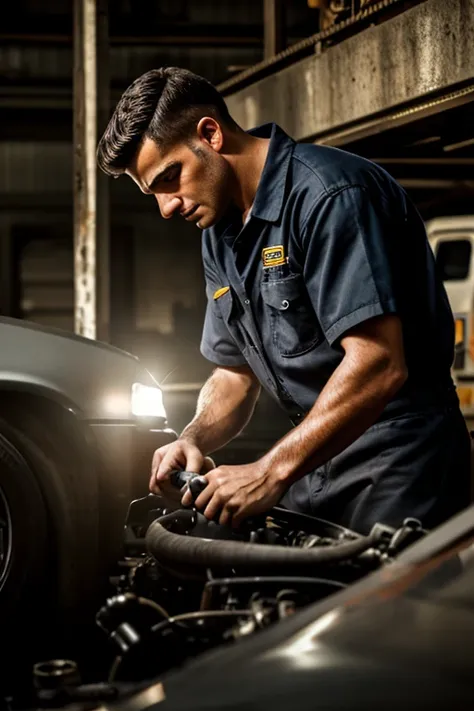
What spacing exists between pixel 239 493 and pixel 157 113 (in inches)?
34.8

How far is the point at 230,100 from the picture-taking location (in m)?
9.41

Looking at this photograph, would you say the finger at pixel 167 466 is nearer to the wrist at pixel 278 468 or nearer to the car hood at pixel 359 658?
the wrist at pixel 278 468

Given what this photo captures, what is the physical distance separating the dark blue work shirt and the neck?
1.7 inches

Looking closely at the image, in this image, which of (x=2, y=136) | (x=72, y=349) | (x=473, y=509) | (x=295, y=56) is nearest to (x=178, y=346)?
(x=2, y=136)

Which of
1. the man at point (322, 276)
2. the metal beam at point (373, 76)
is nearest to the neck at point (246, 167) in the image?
the man at point (322, 276)

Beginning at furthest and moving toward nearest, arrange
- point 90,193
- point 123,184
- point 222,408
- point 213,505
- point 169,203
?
point 123,184 < point 90,193 < point 222,408 < point 169,203 < point 213,505

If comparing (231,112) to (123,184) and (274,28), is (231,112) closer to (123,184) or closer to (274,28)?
(274,28)

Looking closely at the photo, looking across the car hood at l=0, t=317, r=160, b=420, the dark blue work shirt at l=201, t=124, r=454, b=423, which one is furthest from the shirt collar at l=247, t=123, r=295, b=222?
the car hood at l=0, t=317, r=160, b=420

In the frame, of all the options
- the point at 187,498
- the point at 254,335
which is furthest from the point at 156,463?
the point at 254,335

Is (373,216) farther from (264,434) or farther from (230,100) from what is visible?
(230,100)

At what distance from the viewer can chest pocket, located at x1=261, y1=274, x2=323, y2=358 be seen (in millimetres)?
2625

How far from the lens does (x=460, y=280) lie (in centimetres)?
979

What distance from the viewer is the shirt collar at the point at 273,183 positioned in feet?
8.55

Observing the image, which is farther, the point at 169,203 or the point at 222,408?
the point at 222,408
